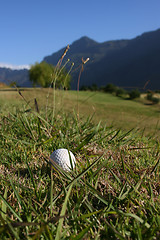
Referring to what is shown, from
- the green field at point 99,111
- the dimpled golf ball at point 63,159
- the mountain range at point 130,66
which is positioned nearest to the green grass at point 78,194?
the dimpled golf ball at point 63,159

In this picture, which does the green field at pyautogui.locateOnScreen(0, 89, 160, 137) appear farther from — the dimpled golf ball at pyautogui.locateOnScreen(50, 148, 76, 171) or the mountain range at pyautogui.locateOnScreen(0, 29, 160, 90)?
the mountain range at pyautogui.locateOnScreen(0, 29, 160, 90)

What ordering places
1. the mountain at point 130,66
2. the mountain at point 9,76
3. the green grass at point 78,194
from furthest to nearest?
1. the mountain at point 130,66
2. the mountain at point 9,76
3. the green grass at point 78,194

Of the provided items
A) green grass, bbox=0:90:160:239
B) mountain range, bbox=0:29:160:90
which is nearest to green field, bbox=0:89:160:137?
green grass, bbox=0:90:160:239

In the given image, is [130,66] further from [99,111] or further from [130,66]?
[99,111]

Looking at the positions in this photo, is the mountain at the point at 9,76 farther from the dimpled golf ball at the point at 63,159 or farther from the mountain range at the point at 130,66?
the mountain range at the point at 130,66

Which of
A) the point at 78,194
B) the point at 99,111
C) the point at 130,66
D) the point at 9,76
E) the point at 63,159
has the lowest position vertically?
the point at 99,111

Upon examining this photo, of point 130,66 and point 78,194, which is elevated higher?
point 130,66

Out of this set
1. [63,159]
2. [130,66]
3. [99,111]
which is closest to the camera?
[63,159]

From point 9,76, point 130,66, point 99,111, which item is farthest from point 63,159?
point 130,66

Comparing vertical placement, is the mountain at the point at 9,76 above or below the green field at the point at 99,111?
above

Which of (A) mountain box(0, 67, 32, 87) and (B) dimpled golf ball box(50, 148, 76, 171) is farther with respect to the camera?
(A) mountain box(0, 67, 32, 87)

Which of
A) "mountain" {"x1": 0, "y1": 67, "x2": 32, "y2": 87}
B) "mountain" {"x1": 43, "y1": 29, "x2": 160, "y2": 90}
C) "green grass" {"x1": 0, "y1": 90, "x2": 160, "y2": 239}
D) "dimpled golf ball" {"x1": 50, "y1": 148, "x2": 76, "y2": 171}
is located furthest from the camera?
"mountain" {"x1": 43, "y1": 29, "x2": 160, "y2": 90}

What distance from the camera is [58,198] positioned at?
137cm

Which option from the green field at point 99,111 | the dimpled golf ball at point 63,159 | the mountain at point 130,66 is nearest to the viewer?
the dimpled golf ball at point 63,159
